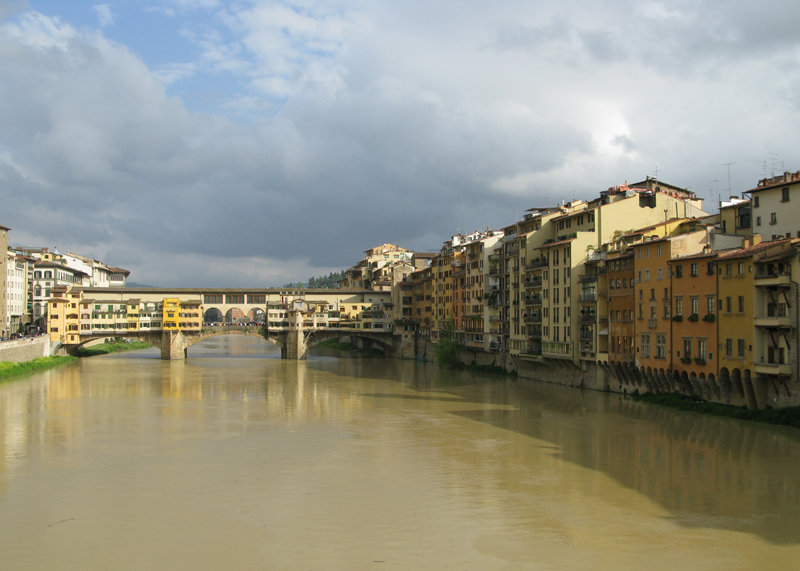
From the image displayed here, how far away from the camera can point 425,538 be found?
17719 mm

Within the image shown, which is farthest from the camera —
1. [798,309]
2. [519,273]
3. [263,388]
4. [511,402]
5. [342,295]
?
[342,295]

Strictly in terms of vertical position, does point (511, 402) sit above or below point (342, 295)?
below

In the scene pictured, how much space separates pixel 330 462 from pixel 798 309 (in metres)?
19.9

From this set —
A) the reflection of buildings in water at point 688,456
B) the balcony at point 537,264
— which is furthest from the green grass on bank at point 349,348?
the reflection of buildings in water at point 688,456

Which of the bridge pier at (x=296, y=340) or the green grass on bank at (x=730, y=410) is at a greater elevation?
the bridge pier at (x=296, y=340)

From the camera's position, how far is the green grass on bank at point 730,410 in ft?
99.5

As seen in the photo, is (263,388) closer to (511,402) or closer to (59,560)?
(511,402)

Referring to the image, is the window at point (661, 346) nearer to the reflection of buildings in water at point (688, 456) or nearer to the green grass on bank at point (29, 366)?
the reflection of buildings in water at point (688, 456)

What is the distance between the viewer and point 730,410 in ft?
110

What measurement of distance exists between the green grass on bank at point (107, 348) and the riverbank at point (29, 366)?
9.63 meters

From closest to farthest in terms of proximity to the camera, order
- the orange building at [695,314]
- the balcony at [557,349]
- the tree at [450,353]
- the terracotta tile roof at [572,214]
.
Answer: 1. the orange building at [695,314]
2. the balcony at [557,349]
3. the terracotta tile roof at [572,214]
4. the tree at [450,353]

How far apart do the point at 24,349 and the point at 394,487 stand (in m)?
52.8

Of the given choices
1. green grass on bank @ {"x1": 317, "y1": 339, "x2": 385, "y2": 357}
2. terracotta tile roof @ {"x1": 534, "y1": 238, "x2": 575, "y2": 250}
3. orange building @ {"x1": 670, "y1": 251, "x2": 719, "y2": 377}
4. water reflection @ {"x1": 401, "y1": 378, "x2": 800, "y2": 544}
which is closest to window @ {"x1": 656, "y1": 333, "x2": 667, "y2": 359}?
orange building @ {"x1": 670, "y1": 251, "x2": 719, "y2": 377}

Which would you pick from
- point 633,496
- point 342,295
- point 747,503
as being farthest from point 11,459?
point 342,295
